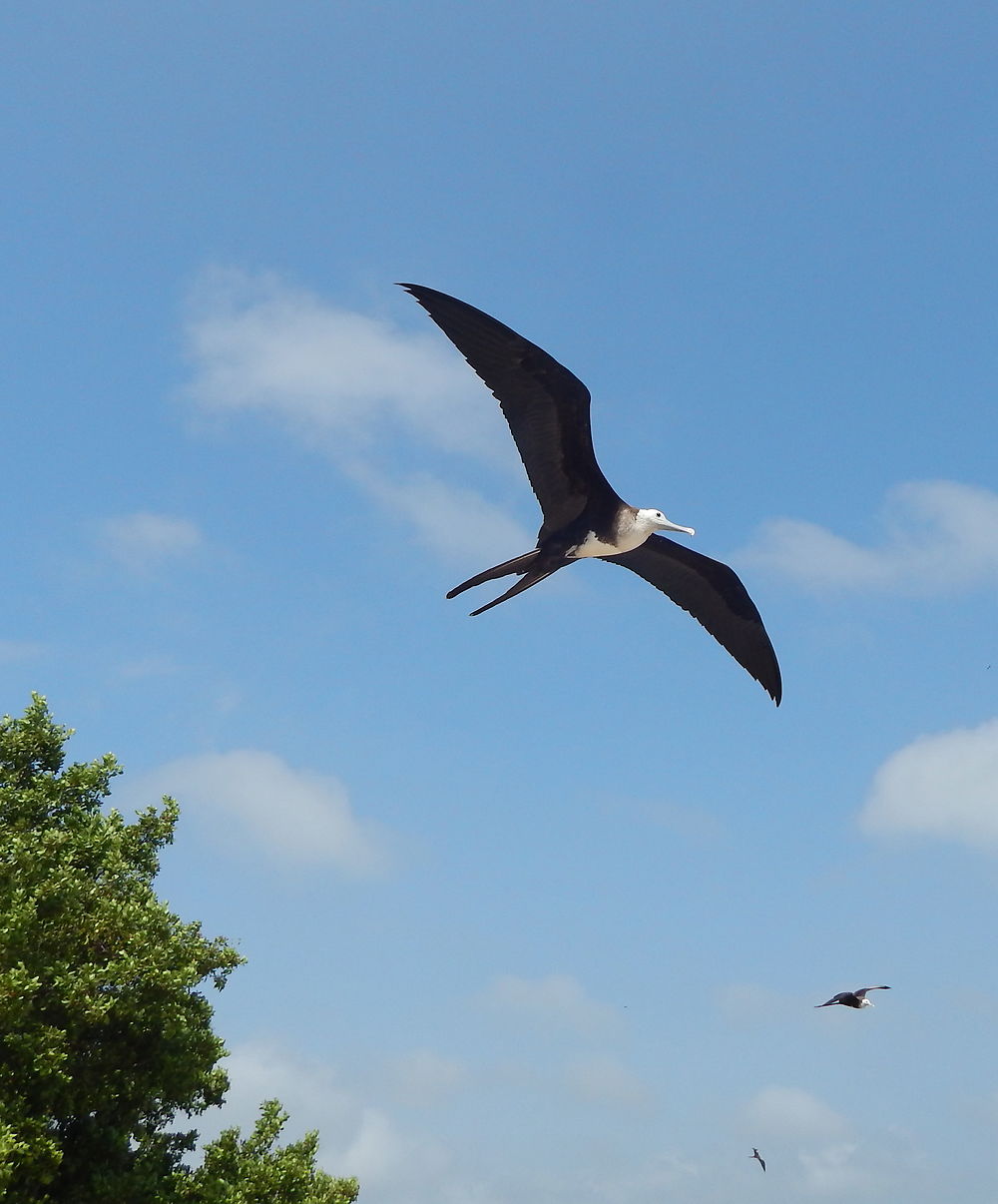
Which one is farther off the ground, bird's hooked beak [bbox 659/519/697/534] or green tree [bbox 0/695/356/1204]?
bird's hooked beak [bbox 659/519/697/534]

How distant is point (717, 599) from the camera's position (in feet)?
59.5

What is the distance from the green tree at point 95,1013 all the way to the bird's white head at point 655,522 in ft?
27.2

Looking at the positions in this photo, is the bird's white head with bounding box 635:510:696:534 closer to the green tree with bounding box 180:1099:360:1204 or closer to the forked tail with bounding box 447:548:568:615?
the forked tail with bounding box 447:548:568:615

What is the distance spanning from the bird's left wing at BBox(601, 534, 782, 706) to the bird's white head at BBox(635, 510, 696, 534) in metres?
2.11

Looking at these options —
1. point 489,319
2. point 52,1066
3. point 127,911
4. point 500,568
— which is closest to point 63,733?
point 127,911

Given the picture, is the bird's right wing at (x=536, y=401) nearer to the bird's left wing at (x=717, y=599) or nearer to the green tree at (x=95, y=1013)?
the bird's left wing at (x=717, y=599)

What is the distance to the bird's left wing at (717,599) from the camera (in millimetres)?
17734

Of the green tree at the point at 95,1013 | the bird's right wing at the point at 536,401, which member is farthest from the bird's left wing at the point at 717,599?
the green tree at the point at 95,1013

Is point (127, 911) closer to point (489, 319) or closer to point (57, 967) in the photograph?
point (57, 967)

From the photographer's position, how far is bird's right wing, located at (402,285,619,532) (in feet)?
44.7

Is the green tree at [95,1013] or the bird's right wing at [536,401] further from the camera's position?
the green tree at [95,1013]

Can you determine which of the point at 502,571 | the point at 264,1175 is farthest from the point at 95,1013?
the point at 502,571

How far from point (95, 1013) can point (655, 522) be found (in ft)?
30.2

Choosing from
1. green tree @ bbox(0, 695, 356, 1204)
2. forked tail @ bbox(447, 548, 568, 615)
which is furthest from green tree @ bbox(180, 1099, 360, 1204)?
forked tail @ bbox(447, 548, 568, 615)
